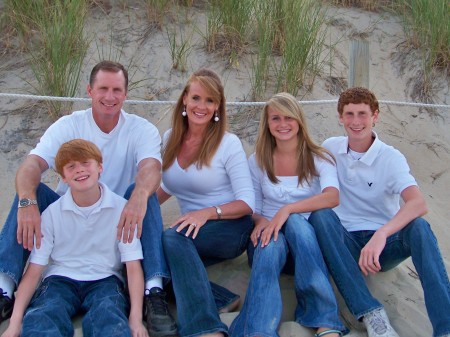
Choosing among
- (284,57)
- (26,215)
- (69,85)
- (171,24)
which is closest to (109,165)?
(26,215)

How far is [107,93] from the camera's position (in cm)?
331

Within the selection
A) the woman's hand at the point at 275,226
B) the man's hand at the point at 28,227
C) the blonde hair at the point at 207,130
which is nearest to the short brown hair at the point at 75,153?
the man's hand at the point at 28,227

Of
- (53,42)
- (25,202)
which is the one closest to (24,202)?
(25,202)

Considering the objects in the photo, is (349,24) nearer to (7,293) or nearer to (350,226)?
(350,226)

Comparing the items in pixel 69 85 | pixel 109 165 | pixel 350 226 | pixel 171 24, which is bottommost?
pixel 350 226

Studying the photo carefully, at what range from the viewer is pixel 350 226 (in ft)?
11.0

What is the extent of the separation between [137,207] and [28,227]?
0.49 m

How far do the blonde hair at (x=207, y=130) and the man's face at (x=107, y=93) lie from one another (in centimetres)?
31

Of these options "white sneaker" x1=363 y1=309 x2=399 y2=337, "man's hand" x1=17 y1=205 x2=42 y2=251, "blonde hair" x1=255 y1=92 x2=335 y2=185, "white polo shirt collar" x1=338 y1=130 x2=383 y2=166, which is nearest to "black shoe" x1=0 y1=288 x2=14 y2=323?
"man's hand" x1=17 y1=205 x2=42 y2=251

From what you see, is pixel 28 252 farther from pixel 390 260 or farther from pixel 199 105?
pixel 390 260

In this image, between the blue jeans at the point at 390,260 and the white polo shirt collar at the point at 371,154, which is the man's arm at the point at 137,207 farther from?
the white polo shirt collar at the point at 371,154

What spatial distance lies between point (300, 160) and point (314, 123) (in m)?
2.00

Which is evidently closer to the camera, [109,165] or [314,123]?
[109,165]

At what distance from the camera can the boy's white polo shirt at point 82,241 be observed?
117 inches
